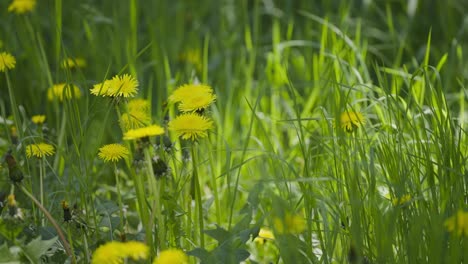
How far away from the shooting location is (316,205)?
1595 mm

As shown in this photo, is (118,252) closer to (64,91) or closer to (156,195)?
(156,195)

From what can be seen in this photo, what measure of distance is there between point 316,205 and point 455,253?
1.24 feet

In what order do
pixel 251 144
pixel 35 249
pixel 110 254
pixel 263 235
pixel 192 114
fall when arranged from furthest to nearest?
1. pixel 251 144
2. pixel 263 235
3. pixel 192 114
4. pixel 35 249
5. pixel 110 254

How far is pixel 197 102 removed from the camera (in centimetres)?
140

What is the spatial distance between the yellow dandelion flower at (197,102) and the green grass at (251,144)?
0.10m

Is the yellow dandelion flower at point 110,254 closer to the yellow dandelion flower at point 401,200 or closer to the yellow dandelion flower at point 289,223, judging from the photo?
the yellow dandelion flower at point 289,223

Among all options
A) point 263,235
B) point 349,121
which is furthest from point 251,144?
point 349,121

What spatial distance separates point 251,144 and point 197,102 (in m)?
0.88

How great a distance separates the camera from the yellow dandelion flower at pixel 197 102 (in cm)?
140

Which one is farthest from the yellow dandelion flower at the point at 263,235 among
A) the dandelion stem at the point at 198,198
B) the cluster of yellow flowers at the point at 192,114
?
the cluster of yellow flowers at the point at 192,114

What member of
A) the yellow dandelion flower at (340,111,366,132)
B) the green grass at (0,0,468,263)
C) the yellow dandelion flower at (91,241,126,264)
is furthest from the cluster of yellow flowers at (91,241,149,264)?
the yellow dandelion flower at (340,111,366,132)

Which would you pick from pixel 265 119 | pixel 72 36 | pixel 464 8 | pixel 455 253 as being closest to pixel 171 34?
pixel 72 36

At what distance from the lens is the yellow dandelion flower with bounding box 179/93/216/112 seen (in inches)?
54.9

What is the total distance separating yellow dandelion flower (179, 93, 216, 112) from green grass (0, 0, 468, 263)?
0.10 meters
